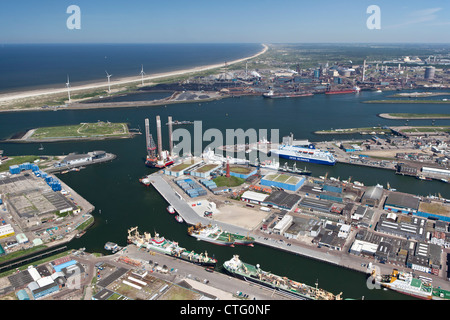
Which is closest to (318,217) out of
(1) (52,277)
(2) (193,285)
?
(2) (193,285)

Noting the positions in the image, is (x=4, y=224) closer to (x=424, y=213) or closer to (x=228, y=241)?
(x=228, y=241)

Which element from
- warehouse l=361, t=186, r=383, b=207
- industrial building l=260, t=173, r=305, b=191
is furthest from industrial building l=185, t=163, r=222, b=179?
warehouse l=361, t=186, r=383, b=207

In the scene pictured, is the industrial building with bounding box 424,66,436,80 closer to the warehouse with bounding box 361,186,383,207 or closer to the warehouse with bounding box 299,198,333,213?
the warehouse with bounding box 361,186,383,207

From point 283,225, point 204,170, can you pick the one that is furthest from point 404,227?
point 204,170

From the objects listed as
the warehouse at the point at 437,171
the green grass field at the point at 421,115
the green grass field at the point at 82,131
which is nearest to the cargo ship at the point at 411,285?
the warehouse at the point at 437,171

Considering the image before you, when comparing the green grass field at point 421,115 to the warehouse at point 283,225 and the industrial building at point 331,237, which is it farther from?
the warehouse at point 283,225
